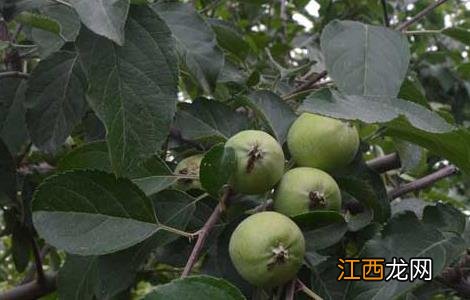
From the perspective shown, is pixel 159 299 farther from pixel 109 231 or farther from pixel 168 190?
pixel 168 190

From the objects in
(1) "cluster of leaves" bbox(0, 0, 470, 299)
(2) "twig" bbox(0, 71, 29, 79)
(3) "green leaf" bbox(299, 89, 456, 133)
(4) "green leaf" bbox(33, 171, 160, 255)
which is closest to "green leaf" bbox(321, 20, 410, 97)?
(1) "cluster of leaves" bbox(0, 0, 470, 299)

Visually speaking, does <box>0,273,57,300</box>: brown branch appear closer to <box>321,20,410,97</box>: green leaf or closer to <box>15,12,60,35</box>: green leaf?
<box>15,12,60,35</box>: green leaf

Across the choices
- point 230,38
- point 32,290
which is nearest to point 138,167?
point 230,38

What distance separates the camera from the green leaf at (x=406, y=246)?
92 centimetres

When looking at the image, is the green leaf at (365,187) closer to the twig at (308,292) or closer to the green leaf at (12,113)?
the twig at (308,292)

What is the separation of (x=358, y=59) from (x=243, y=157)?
0.33 m

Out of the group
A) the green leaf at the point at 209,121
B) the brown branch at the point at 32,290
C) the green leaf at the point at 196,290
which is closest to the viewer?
the green leaf at the point at 196,290

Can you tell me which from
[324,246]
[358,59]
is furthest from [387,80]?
[324,246]

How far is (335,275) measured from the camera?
1.00 metres

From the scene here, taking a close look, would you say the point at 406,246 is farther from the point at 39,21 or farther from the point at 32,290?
the point at 32,290

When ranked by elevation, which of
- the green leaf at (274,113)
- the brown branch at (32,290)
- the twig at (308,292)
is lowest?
the brown branch at (32,290)

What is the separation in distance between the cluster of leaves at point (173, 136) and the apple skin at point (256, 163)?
28 millimetres

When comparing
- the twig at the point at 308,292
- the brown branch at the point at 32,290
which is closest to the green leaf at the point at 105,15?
the twig at the point at 308,292

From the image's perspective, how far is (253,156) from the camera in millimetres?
887
